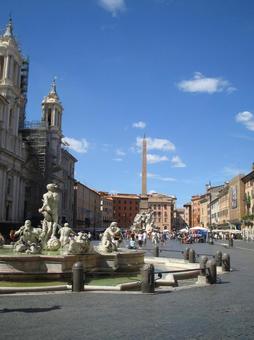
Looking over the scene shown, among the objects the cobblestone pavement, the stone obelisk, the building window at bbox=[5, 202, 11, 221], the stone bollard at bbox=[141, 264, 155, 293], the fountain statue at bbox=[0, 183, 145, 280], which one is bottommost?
the cobblestone pavement

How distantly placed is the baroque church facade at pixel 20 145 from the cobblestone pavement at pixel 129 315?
3982cm

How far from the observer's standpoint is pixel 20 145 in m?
63.3

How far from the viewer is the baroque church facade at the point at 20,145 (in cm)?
5794

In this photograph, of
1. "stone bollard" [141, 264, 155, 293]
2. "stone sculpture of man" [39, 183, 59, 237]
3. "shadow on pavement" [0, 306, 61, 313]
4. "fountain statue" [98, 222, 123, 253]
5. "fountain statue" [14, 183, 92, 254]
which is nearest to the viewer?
"shadow on pavement" [0, 306, 61, 313]

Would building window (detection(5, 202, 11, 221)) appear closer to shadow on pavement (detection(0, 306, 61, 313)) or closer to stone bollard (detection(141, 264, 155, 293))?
stone bollard (detection(141, 264, 155, 293))

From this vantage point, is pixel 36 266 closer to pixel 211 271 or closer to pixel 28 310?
pixel 28 310

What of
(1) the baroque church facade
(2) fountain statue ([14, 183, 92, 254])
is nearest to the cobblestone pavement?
(2) fountain statue ([14, 183, 92, 254])

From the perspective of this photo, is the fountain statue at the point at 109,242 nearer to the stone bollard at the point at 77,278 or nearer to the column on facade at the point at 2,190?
the stone bollard at the point at 77,278

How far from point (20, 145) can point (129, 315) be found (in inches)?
2250

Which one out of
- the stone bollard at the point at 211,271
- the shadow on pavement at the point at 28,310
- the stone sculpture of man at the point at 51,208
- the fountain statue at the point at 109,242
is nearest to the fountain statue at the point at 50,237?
the stone sculpture of man at the point at 51,208

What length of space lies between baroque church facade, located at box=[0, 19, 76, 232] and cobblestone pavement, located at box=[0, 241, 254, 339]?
131ft

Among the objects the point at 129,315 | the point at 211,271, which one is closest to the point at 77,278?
the point at 129,315

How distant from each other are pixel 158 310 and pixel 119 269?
21.5 ft

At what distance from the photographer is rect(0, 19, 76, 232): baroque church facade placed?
5794 centimetres
